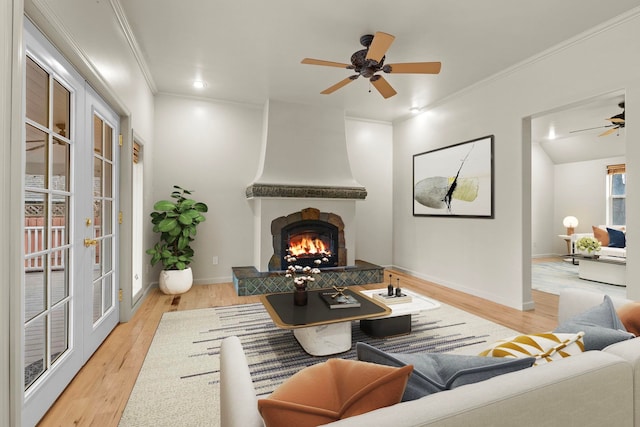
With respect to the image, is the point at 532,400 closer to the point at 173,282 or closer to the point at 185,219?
the point at 185,219

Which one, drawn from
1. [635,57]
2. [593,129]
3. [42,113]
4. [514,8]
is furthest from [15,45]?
[593,129]

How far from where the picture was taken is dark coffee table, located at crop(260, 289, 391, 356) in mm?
2336

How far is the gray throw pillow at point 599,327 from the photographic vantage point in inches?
43.2

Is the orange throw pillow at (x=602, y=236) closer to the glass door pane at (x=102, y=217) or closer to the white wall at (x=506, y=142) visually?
the white wall at (x=506, y=142)

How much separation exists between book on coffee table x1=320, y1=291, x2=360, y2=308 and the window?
7249 millimetres

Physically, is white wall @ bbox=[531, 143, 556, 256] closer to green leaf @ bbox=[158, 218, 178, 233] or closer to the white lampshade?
the white lampshade

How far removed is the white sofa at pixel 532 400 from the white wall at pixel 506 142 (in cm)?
244

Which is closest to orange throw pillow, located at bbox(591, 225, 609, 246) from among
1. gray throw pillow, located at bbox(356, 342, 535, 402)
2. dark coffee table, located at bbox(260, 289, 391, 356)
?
dark coffee table, located at bbox(260, 289, 391, 356)

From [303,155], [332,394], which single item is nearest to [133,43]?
[303,155]

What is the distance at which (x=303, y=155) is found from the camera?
486 centimetres

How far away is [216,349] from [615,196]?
8404 mm

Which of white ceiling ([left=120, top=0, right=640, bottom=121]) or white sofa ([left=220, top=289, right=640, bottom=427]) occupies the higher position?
white ceiling ([left=120, top=0, right=640, bottom=121])

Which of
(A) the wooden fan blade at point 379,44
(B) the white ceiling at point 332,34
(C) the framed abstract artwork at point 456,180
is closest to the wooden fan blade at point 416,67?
(A) the wooden fan blade at point 379,44

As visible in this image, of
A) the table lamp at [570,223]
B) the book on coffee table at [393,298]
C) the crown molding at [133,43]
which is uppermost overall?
the crown molding at [133,43]
